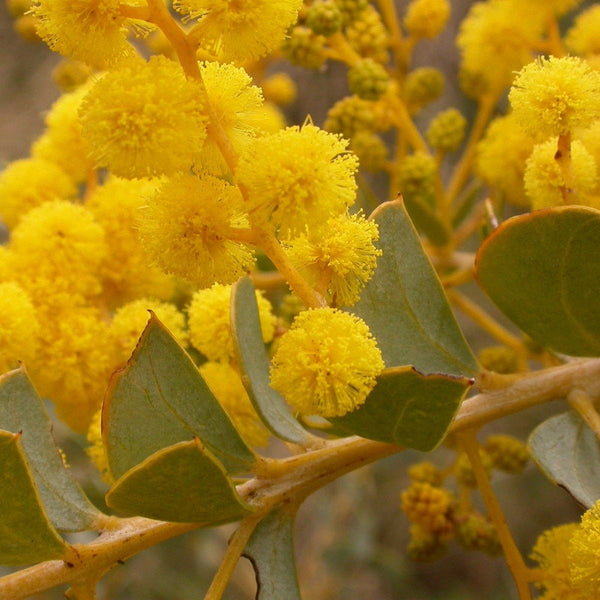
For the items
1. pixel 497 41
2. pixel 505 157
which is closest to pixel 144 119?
pixel 505 157

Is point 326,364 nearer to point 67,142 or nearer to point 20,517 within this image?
point 20,517

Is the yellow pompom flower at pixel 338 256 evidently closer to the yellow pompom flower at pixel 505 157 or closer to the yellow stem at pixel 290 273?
the yellow stem at pixel 290 273

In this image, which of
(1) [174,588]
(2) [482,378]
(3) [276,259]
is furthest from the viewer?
(1) [174,588]

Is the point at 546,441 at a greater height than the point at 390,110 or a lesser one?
lesser

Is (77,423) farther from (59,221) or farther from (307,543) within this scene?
(307,543)

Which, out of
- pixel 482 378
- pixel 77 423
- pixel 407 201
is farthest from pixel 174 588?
pixel 482 378

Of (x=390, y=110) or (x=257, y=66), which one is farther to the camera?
(x=257, y=66)

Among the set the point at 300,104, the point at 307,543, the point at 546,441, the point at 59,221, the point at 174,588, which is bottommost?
the point at 307,543

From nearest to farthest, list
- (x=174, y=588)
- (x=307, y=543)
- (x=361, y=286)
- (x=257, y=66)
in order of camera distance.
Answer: (x=361, y=286) < (x=257, y=66) < (x=174, y=588) < (x=307, y=543)
